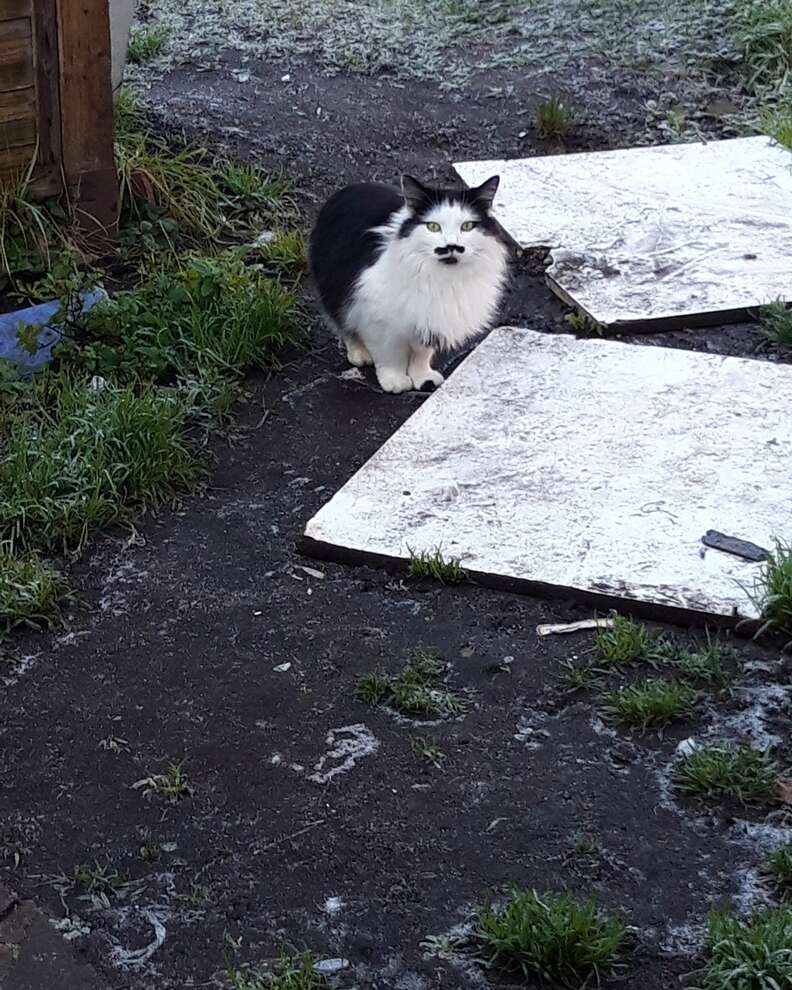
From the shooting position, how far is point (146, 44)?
23.2ft

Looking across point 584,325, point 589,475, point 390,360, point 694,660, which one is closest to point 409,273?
point 390,360

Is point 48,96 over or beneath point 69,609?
over

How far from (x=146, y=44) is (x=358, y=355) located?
326cm

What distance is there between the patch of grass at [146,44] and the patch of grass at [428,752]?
4986mm

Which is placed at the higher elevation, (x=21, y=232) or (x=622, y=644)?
(x=21, y=232)

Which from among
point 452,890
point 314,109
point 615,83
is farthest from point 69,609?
point 615,83

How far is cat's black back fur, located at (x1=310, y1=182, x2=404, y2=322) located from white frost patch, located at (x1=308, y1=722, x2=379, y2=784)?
73.3 inches

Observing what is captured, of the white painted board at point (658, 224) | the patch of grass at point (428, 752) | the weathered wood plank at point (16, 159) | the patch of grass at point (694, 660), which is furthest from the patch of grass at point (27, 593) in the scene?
the white painted board at point (658, 224)

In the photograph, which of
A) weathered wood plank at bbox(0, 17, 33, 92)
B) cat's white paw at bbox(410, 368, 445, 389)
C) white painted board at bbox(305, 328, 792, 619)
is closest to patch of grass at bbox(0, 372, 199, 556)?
white painted board at bbox(305, 328, 792, 619)

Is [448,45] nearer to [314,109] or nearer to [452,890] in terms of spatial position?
[314,109]

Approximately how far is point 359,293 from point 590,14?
3888 mm

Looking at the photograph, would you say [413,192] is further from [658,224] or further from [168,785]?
[168,785]

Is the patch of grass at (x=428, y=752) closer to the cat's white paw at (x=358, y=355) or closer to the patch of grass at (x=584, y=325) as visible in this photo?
the cat's white paw at (x=358, y=355)

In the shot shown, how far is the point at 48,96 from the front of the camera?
481cm
